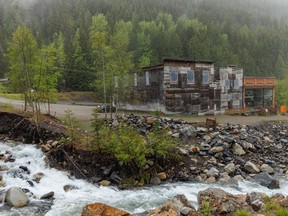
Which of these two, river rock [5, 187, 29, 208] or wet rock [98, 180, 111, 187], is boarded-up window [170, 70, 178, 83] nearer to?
wet rock [98, 180, 111, 187]

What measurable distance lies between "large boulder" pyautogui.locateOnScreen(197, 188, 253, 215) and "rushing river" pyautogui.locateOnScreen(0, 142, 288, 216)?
237 cm

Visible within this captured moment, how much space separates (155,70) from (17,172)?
2077cm

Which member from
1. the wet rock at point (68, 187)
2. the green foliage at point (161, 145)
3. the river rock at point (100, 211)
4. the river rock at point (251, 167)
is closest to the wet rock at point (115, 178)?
the wet rock at point (68, 187)

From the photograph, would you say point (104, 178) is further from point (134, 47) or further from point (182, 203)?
point (134, 47)

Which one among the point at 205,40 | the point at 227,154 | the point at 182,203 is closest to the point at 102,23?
the point at 205,40

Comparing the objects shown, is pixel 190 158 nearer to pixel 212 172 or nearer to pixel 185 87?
pixel 212 172

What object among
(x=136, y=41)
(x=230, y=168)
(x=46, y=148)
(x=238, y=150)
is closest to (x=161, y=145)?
(x=230, y=168)

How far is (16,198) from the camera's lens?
10.8 meters

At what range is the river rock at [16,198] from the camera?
34.8ft

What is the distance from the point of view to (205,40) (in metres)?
73.8

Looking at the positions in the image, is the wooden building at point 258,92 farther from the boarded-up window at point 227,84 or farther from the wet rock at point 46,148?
the wet rock at point 46,148

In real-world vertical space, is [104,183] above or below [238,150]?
below

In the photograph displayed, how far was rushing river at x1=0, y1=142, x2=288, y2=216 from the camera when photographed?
11035 millimetres

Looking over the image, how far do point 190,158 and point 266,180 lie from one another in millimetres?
4057
